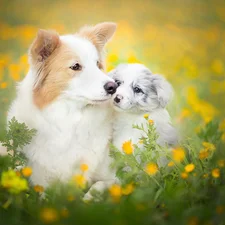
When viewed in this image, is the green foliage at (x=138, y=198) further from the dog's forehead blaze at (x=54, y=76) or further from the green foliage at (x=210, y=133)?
the dog's forehead blaze at (x=54, y=76)

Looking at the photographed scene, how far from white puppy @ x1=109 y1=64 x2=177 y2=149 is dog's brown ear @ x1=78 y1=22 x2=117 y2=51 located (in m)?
0.21

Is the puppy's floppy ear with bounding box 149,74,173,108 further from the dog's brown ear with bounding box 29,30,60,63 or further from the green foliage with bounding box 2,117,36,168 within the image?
the green foliage with bounding box 2,117,36,168

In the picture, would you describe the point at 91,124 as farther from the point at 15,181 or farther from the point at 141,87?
the point at 15,181

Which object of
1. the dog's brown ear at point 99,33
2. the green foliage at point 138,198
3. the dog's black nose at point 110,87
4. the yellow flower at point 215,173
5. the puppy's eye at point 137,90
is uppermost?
the dog's brown ear at point 99,33

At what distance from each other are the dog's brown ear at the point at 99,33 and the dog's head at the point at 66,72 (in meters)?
0.13

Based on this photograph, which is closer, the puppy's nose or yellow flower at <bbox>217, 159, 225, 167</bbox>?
yellow flower at <bbox>217, 159, 225, 167</bbox>

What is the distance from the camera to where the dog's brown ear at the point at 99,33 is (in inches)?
94.3

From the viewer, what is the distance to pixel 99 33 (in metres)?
2.43

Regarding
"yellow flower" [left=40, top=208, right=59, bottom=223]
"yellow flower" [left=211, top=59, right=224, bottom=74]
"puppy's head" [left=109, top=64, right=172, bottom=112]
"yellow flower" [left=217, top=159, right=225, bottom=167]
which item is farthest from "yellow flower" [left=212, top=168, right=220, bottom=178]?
"yellow flower" [left=211, top=59, right=224, bottom=74]

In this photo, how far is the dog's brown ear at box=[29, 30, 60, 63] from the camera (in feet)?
6.90

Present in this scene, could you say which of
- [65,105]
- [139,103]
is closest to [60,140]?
[65,105]

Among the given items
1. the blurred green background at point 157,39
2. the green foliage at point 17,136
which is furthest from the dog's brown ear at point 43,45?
the blurred green background at point 157,39

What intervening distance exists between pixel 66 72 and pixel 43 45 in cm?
20

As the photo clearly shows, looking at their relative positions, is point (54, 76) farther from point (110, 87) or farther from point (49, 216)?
point (49, 216)
